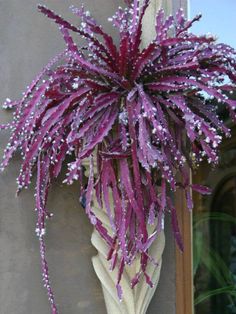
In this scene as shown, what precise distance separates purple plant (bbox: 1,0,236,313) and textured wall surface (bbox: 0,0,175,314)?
0.17 meters

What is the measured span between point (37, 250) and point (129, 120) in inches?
26.8

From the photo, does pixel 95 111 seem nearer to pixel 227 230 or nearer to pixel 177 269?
pixel 177 269

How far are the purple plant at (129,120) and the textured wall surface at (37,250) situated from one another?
0.17m

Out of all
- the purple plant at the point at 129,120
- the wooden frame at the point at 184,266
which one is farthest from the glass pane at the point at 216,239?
the purple plant at the point at 129,120

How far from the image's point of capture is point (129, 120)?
1.89 metres

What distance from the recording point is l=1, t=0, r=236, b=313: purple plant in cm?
189

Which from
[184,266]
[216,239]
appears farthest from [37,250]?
[216,239]

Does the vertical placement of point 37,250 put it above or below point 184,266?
Answer: above

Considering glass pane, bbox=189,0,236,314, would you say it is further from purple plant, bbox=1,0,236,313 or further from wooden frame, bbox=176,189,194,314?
purple plant, bbox=1,0,236,313

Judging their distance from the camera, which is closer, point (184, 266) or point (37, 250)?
point (37, 250)

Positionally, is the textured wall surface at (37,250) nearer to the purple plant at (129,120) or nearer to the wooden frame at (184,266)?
the wooden frame at (184,266)

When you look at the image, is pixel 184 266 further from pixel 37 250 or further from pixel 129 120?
pixel 129 120

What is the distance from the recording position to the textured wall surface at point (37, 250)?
7.19 ft

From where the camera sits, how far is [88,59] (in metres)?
2.02
